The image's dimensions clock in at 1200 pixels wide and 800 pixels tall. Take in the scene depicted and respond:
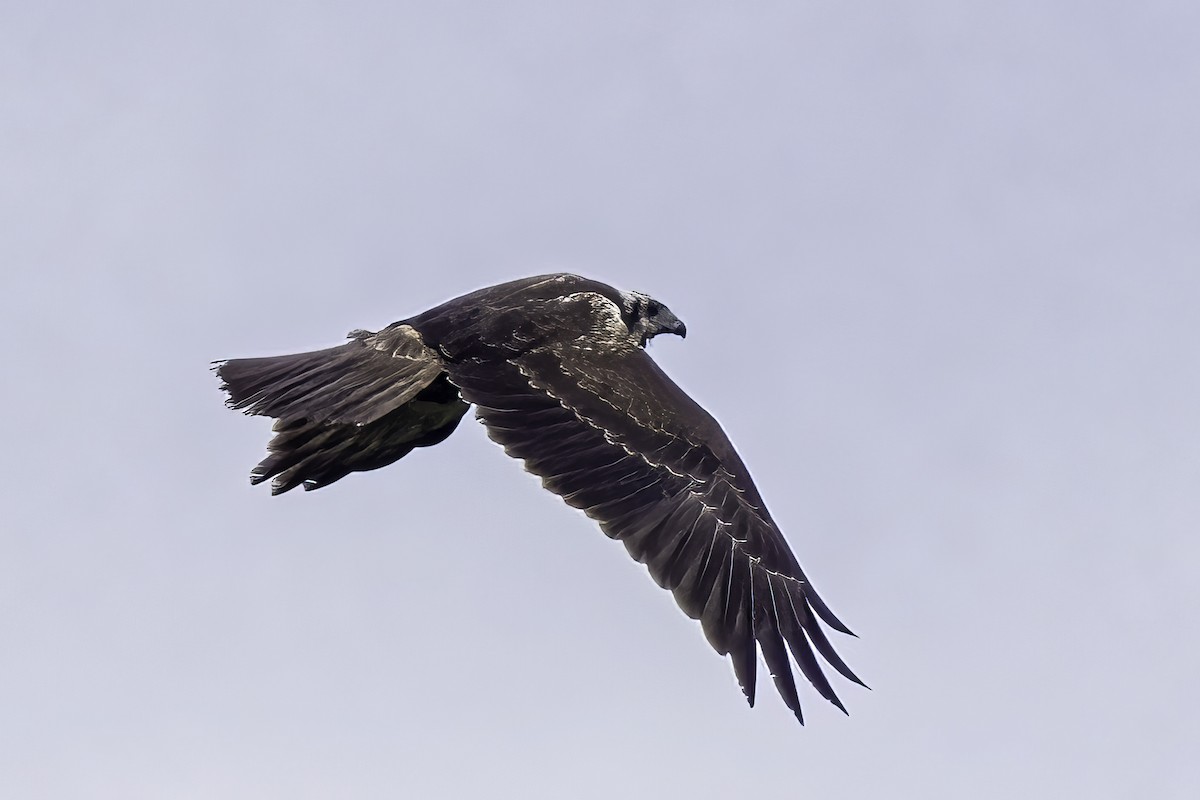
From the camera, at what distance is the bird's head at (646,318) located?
34.1 ft

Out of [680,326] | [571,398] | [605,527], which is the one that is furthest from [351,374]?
[680,326]

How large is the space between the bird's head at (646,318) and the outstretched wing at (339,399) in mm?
1228

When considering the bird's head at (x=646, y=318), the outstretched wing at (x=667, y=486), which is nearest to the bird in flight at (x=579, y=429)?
the outstretched wing at (x=667, y=486)

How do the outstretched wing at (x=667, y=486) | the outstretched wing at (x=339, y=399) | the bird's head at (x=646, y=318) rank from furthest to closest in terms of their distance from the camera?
the bird's head at (x=646, y=318), the outstretched wing at (x=339, y=399), the outstretched wing at (x=667, y=486)

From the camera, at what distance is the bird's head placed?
34.1ft

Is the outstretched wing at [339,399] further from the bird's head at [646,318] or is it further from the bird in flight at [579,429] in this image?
the bird's head at [646,318]

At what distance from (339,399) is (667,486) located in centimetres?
168

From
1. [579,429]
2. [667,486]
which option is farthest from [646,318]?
[667,486]

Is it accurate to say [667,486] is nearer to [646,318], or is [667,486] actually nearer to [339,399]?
[339,399]

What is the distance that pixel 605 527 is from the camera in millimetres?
8312

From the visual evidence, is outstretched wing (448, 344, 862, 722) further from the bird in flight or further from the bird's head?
the bird's head

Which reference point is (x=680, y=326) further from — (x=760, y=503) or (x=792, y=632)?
(x=792, y=632)

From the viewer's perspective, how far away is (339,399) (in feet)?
29.9

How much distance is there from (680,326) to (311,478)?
263 centimetres
